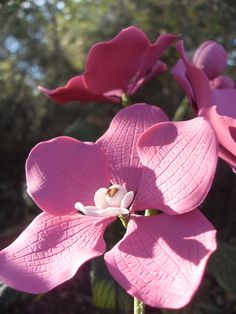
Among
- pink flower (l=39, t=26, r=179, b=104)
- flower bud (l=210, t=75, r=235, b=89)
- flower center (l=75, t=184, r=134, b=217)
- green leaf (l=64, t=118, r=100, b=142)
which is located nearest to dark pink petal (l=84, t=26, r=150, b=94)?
pink flower (l=39, t=26, r=179, b=104)

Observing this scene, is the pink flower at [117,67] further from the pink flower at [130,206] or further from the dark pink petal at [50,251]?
the dark pink petal at [50,251]

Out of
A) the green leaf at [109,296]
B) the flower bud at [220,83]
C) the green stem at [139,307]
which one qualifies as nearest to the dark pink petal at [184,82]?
the flower bud at [220,83]

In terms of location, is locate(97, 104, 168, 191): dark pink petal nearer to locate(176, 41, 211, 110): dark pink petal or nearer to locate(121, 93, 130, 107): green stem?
locate(176, 41, 211, 110): dark pink petal

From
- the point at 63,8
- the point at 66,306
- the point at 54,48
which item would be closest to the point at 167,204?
the point at 66,306

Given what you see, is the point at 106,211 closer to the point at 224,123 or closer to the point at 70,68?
the point at 224,123

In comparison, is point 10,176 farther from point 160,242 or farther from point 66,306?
point 160,242

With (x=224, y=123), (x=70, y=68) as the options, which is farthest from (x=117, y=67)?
(x=70, y=68)
